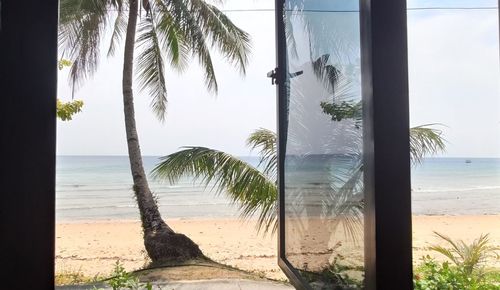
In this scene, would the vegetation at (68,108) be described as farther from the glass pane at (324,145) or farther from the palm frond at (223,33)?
the glass pane at (324,145)

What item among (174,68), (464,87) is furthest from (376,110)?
(174,68)

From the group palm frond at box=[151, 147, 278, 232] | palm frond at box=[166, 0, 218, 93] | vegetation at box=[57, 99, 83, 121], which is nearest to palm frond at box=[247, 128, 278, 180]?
palm frond at box=[151, 147, 278, 232]

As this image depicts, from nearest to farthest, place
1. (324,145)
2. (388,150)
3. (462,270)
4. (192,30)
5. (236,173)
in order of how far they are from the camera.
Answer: (388,150), (324,145), (462,270), (236,173), (192,30)

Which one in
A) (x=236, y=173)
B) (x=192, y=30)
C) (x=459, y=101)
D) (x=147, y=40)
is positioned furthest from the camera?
(x=147, y=40)

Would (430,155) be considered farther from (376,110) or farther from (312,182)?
(376,110)

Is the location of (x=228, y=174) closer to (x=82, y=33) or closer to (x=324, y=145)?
(x=82, y=33)

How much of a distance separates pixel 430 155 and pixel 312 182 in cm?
47

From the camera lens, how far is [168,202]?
8656 millimetres

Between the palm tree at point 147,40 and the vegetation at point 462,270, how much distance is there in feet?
11.0

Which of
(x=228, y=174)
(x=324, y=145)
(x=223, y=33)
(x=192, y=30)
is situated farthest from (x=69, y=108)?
(x=324, y=145)

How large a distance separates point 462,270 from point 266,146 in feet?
7.52

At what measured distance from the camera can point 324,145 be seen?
123 cm

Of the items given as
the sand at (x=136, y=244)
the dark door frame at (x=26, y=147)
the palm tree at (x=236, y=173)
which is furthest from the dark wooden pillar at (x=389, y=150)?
the sand at (x=136, y=244)

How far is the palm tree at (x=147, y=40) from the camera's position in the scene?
14.5 feet
